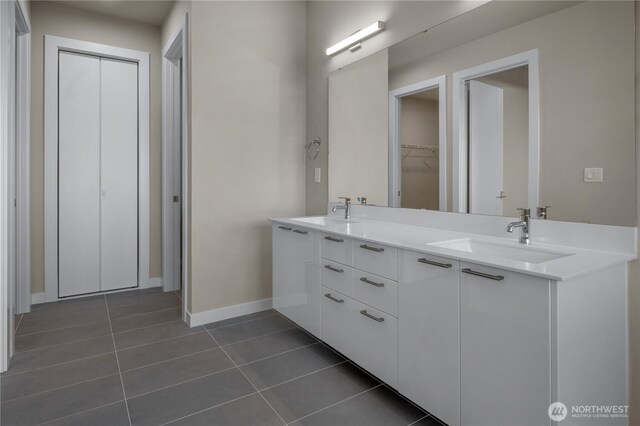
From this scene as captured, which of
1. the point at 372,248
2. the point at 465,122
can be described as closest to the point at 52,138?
the point at 372,248

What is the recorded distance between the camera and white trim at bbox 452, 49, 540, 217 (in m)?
1.69

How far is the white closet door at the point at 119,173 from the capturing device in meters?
3.59

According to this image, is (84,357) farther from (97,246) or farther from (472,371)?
(472,371)

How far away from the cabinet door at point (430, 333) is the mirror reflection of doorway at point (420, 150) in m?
0.71

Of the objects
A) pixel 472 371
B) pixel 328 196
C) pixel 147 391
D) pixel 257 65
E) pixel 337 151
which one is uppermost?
pixel 257 65

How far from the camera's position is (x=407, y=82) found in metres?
2.36

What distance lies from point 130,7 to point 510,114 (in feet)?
10.8

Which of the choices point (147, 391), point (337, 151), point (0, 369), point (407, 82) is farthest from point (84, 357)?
point (407, 82)

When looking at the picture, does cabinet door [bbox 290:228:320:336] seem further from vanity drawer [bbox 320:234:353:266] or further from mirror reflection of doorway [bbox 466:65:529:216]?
mirror reflection of doorway [bbox 466:65:529:216]

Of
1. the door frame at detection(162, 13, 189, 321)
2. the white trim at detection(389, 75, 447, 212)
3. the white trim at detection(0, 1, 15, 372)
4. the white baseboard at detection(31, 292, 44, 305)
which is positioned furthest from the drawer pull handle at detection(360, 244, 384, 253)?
the white baseboard at detection(31, 292, 44, 305)

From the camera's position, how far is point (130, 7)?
10.9 ft

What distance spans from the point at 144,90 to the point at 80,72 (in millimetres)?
542

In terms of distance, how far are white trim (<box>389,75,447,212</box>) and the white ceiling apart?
88.8 inches

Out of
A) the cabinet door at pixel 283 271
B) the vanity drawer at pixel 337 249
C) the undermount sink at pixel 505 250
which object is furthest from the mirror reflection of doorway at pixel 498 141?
the cabinet door at pixel 283 271
